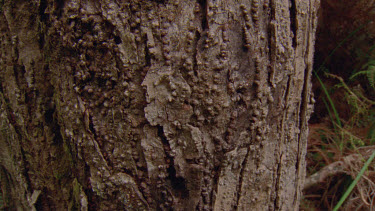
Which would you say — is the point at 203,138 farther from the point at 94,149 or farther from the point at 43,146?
the point at 43,146

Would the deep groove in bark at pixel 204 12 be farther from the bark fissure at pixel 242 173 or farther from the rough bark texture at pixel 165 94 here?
the bark fissure at pixel 242 173

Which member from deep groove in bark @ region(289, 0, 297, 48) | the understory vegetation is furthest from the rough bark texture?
the understory vegetation

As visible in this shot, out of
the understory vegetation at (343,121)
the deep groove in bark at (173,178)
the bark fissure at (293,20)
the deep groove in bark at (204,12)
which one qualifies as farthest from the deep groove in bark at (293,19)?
the understory vegetation at (343,121)

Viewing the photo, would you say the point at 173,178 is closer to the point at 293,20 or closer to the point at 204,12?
the point at 204,12

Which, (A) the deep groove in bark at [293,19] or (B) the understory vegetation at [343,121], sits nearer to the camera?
(A) the deep groove in bark at [293,19]

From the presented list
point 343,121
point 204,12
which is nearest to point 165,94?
point 204,12

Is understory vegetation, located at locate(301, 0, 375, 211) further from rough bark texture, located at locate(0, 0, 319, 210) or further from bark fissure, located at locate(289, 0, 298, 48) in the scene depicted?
bark fissure, located at locate(289, 0, 298, 48)

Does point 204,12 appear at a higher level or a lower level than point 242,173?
higher

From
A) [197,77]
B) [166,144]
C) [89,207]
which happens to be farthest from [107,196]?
[197,77]
